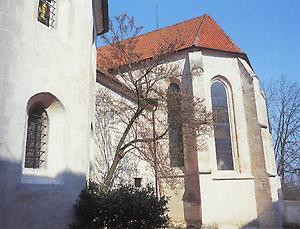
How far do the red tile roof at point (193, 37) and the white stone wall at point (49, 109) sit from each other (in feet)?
24.8

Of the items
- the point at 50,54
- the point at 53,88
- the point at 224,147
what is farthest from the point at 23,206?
the point at 224,147

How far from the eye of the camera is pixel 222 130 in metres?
17.3

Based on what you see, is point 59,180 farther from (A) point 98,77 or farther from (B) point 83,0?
(A) point 98,77

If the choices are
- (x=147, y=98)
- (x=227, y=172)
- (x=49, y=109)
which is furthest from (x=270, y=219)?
(x=49, y=109)

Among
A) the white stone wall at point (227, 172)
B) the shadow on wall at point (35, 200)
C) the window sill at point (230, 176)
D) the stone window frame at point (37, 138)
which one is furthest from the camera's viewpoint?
the window sill at point (230, 176)

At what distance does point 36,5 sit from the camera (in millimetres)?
8000

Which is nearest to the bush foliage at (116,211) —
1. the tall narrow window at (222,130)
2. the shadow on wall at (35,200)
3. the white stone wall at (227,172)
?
the shadow on wall at (35,200)

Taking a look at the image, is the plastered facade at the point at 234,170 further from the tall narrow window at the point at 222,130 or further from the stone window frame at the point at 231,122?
the tall narrow window at the point at 222,130

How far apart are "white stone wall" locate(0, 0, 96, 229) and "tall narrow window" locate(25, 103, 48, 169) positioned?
0.61 feet

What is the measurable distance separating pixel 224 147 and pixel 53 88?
11.8 m

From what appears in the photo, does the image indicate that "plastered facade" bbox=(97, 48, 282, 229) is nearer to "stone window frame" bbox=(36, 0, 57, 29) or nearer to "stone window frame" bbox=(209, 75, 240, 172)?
"stone window frame" bbox=(209, 75, 240, 172)

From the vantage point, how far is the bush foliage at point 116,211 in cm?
768

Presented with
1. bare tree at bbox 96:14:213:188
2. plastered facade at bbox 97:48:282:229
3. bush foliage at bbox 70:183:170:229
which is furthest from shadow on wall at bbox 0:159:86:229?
plastered facade at bbox 97:48:282:229

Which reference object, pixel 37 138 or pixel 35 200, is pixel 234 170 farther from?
pixel 35 200
